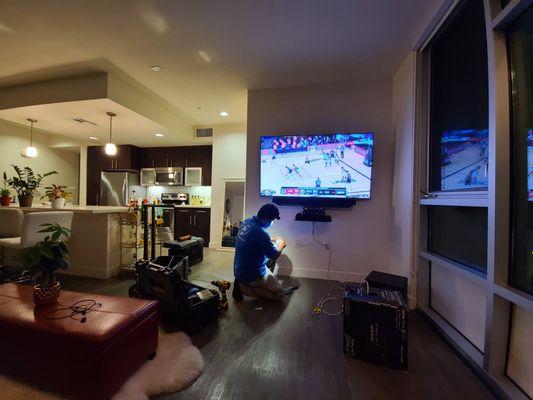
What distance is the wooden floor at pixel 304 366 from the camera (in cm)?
145

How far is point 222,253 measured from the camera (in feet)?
16.0

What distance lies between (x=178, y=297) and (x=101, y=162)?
5793 mm

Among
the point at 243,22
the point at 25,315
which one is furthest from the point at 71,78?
the point at 25,315

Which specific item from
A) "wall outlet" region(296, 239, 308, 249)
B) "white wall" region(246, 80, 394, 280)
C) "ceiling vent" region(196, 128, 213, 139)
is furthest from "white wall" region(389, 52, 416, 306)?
"ceiling vent" region(196, 128, 213, 139)

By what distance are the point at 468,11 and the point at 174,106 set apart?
424 cm

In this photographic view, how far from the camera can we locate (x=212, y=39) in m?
2.50

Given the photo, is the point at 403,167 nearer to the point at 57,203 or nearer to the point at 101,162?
the point at 57,203

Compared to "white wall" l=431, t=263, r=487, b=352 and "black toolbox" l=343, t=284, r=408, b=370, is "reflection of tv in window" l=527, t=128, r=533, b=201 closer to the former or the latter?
"white wall" l=431, t=263, r=487, b=352

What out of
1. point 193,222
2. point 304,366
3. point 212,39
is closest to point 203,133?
point 193,222

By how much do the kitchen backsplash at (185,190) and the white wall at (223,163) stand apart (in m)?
0.84

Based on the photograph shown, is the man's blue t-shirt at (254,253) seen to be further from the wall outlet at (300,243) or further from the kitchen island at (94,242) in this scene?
the kitchen island at (94,242)

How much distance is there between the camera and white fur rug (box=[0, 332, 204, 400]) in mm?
1361

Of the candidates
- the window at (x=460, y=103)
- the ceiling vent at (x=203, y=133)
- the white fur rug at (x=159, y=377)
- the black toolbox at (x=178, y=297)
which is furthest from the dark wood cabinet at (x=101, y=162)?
the window at (x=460, y=103)

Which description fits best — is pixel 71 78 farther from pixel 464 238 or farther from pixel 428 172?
pixel 464 238
